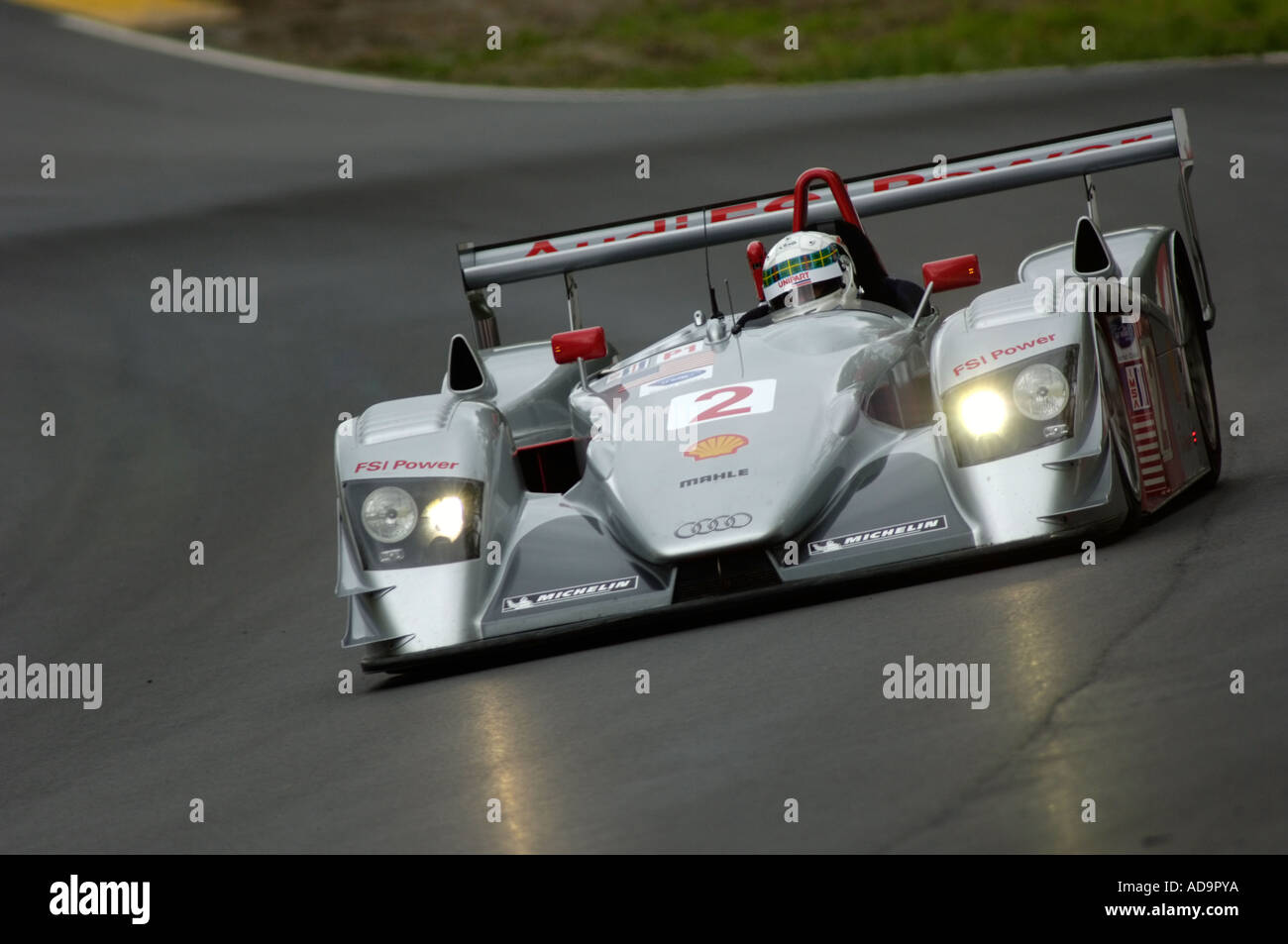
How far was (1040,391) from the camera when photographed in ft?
21.1

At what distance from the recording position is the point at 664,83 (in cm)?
2709

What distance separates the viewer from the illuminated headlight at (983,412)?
6434 millimetres

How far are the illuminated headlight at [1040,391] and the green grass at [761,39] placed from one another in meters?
17.8

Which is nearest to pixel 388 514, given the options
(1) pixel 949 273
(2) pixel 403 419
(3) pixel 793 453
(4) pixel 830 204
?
(2) pixel 403 419

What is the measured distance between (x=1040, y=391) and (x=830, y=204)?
227cm

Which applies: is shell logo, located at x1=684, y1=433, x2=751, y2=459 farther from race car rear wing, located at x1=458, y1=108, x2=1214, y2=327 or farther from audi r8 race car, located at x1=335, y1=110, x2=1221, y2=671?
race car rear wing, located at x1=458, y1=108, x2=1214, y2=327
